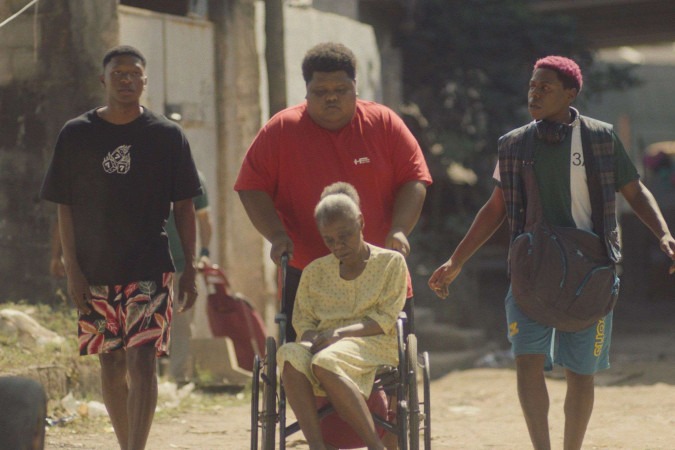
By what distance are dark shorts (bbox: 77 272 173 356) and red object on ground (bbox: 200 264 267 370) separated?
11.8 ft

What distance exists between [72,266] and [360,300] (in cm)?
133

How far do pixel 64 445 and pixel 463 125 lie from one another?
8.96m

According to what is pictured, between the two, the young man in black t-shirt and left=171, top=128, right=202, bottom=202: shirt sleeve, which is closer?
the young man in black t-shirt

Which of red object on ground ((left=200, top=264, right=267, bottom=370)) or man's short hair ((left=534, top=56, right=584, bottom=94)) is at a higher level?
man's short hair ((left=534, top=56, right=584, bottom=94))

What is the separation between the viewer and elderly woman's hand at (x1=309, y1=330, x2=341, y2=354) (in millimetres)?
5184

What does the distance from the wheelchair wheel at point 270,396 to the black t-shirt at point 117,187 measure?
0.83 m

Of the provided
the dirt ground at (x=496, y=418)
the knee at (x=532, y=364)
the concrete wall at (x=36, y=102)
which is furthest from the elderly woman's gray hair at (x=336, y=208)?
the concrete wall at (x=36, y=102)

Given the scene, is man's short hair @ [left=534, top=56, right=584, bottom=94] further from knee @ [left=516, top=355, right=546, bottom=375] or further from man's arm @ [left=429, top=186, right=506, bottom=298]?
knee @ [left=516, top=355, right=546, bottom=375]

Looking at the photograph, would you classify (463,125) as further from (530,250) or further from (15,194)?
(530,250)

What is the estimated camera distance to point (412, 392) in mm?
5148

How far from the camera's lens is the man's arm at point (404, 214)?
546 cm

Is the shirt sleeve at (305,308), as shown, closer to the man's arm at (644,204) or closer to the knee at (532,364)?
the knee at (532,364)

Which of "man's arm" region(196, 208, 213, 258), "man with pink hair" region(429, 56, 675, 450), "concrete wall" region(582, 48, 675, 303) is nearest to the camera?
"man with pink hair" region(429, 56, 675, 450)

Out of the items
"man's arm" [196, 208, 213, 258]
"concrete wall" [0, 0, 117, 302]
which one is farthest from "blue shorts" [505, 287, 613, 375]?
"concrete wall" [0, 0, 117, 302]
